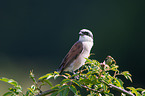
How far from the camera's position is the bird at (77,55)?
1.95m

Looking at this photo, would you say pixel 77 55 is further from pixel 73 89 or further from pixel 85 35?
pixel 73 89

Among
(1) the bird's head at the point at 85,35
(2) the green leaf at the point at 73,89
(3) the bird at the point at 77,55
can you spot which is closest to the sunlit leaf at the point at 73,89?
(2) the green leaf at the point at 73,89

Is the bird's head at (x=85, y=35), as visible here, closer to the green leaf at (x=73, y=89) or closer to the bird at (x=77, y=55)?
the bird at (x=77, y=55)

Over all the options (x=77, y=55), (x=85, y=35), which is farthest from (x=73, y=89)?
(x=85, y=35)

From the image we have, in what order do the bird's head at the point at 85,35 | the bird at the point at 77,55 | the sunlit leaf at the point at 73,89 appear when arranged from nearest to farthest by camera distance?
the sunlit leaf at the point at 73,89 → the bird at the point at 77,55 → the bird's head at the point at 85,35

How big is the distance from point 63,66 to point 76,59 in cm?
21

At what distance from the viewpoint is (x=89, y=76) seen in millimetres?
966

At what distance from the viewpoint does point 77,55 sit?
205 cm

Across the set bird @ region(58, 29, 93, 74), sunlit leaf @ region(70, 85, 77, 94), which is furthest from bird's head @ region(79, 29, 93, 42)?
sunlit leaf @ region(70, 85, 77, 94)

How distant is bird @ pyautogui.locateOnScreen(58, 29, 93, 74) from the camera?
1.95 metres

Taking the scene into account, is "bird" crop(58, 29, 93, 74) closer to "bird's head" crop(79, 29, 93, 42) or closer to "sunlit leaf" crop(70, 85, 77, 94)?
"bird's head" crop(79, 29, 93, 42)

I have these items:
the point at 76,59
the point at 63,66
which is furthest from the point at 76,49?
the point at 63,66

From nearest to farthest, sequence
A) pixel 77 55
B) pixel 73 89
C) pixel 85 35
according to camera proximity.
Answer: pixel 73 89 < pixel 77 55 < pixel 85 35

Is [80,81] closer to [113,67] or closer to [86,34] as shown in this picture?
[113,67]
